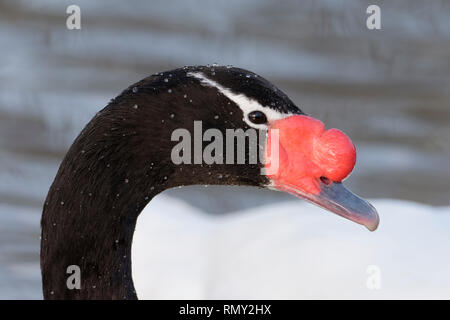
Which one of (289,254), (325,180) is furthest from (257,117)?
(289,254)

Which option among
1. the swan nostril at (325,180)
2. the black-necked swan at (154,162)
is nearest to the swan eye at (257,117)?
the black-necked swan at (154,162)

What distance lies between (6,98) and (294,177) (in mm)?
3745

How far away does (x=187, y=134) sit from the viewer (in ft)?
11.1

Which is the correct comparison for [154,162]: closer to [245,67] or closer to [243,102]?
[243,102]

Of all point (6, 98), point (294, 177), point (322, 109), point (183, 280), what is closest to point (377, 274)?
point (183, 280)

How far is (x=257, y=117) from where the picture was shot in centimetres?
339

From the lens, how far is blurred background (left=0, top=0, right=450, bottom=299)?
652 cm

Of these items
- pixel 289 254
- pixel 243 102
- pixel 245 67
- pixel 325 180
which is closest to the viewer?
pixel 243 102

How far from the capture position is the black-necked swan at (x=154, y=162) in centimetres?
334

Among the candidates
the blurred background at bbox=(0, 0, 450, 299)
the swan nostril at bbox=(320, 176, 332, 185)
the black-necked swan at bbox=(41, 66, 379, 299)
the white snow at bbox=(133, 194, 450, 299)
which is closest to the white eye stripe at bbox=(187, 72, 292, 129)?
the black-necked swan at bbox=(41, 66, 379, 299)

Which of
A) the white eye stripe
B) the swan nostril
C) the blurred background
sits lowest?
the swan nostril

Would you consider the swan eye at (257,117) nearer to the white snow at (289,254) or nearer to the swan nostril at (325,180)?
the swan nostril at (325,180)

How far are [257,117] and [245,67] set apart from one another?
3898 millimetres

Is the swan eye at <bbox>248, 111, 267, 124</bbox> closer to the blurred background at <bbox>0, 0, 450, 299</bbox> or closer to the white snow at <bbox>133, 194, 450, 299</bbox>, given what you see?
the white snow at <bbox>133, 194, 450, 299</bbox>
